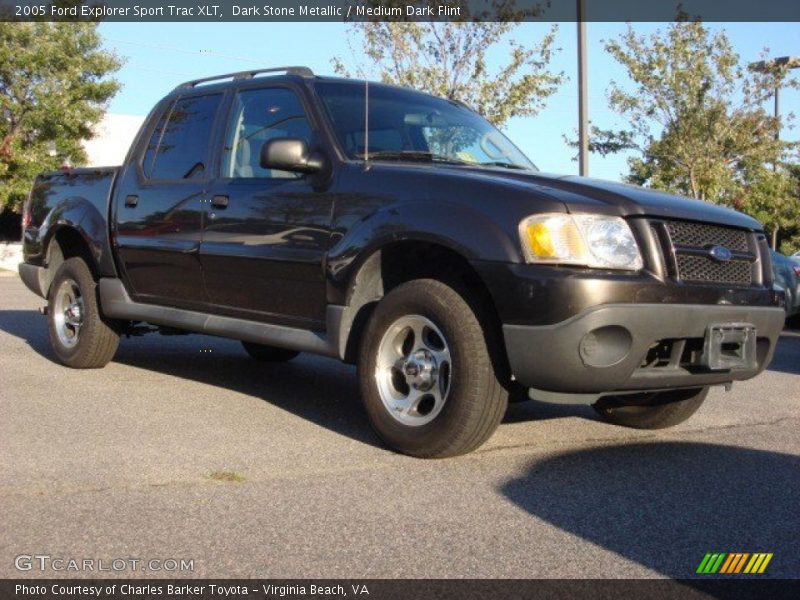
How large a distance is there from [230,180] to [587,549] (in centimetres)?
333

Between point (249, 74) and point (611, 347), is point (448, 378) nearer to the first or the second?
point (611, 347)

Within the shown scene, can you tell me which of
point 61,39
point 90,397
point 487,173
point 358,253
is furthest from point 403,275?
point 61,39

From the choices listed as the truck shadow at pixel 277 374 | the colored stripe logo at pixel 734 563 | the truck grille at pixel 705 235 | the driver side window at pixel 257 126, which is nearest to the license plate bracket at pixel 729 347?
the truck grille at pixel 705 235

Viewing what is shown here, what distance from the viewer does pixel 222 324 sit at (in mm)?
5840

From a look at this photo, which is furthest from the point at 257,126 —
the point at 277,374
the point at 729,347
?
the point at 729,347

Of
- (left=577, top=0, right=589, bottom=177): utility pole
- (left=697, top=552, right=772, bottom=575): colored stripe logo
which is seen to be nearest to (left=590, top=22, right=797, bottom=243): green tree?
(left=577, top=0, right=589, bottom=177): utility pole

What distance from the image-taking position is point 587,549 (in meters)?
3.43

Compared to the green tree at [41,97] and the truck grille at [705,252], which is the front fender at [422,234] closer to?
the truck grille at [705,252]

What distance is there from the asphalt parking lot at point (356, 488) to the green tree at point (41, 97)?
21676mm

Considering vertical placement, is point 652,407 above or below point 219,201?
below

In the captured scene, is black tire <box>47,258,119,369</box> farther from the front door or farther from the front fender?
the front fender

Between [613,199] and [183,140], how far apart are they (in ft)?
10.5

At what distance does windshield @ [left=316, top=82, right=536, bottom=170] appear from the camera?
18.1 feet

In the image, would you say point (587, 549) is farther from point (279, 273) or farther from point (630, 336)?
point (279, 273)
